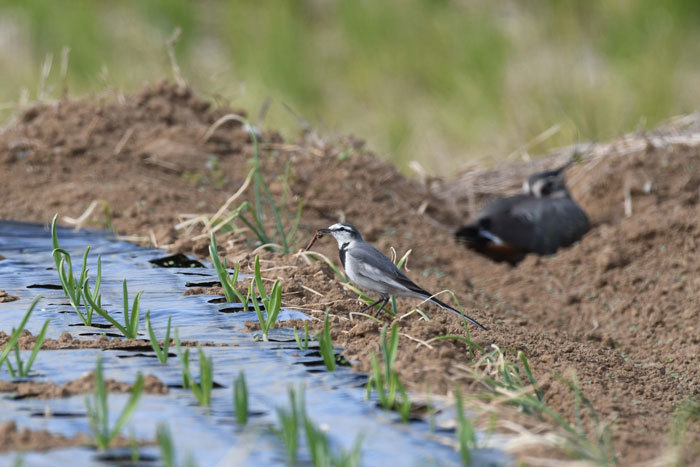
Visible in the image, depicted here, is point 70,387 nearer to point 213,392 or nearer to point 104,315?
point 213,392

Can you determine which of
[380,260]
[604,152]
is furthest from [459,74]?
[380,260]

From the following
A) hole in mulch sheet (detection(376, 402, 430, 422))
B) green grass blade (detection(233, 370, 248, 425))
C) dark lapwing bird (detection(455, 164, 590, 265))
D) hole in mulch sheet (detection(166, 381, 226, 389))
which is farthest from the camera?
dark lapwing bird (detection(455, 164, 590, 265))

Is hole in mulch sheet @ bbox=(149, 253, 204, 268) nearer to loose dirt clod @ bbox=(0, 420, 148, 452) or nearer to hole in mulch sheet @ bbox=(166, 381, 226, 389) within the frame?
hole in mulch sheet @ bbox=(166, 381, 226, 389)

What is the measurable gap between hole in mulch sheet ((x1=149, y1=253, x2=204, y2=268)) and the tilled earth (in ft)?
0.39

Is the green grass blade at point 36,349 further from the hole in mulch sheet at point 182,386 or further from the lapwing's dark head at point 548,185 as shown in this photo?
the lapwing's dark head at point 548,185

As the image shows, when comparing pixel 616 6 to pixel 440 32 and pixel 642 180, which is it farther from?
pixel 642 180

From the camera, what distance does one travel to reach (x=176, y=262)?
12.6ft

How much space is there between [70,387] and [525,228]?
3745mm

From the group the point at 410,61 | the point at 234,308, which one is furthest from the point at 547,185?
the point at 410,61

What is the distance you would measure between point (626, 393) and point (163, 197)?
9.14ft

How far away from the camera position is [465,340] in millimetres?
2775

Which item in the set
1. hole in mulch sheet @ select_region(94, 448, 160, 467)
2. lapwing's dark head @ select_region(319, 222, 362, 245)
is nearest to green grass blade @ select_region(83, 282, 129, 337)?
hole in mulch sheet @ select_region(94, 448, 160, 467)

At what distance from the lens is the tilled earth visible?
320cm

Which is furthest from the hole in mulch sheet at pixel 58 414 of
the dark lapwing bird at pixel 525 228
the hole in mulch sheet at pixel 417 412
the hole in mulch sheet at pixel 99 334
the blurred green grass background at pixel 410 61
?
the blurred green grass background at pixel 410 61
